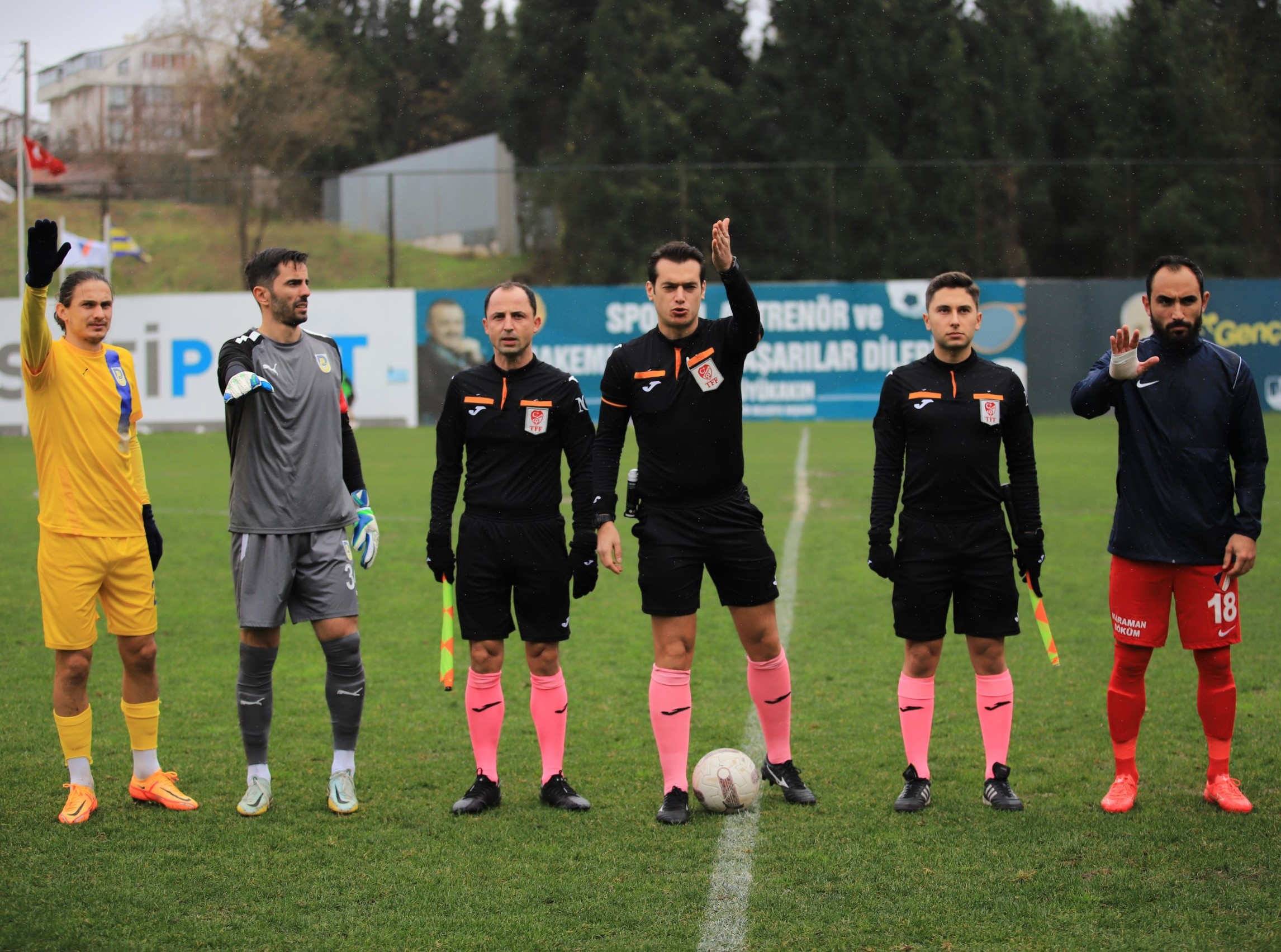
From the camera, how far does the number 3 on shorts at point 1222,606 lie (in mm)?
4637

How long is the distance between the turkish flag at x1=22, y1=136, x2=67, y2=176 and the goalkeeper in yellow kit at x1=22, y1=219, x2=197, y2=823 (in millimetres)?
21801

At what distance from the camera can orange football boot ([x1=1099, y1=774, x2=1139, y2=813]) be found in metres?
4.66

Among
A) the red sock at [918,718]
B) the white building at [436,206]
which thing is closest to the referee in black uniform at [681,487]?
the red sock at [918,718]

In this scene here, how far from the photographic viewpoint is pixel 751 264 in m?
32.8

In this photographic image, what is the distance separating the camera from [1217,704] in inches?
188

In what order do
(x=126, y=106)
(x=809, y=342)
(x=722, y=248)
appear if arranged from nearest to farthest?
(x=722, y=248) < (x=809, y=342) < (x=126, y=106)

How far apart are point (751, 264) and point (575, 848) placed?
29305 mm

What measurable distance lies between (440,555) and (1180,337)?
9.31ft

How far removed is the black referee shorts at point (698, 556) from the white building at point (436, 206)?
27.0 m

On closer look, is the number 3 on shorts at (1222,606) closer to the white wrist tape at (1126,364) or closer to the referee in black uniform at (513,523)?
the white wrist tape at (1126,364)

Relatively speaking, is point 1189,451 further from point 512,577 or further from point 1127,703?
point 512,577

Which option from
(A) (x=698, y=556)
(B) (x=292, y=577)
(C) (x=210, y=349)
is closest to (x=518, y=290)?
(A) (x=698, y=556)

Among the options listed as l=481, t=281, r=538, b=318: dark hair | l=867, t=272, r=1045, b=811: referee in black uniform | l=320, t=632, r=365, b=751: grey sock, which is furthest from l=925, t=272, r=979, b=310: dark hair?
l=320, t=632, r=365, b=751: grey sock

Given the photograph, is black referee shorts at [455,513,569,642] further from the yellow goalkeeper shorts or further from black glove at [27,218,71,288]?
black glove at [27,218,71,288]
